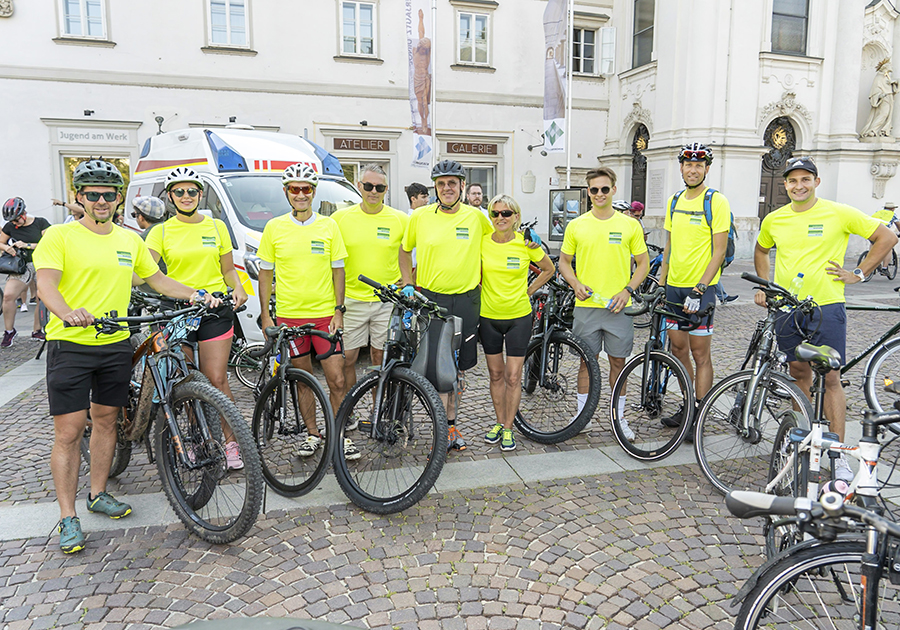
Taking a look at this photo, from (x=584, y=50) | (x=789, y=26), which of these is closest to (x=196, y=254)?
(x=584, y=50)

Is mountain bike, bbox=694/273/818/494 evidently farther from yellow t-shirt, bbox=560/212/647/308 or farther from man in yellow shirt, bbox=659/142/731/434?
yellow t-shirt, bbox=560/212/647/308

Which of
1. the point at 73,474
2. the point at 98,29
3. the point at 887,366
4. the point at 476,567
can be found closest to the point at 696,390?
the point at 887,366

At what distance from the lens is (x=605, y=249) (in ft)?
15.4

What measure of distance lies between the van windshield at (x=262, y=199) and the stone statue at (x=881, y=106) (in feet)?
63.3

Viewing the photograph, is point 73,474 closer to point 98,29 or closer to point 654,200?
point 98,29

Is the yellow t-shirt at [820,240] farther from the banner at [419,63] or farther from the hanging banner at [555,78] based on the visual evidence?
the banner at [419,63]

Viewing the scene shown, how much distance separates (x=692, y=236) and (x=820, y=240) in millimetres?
896

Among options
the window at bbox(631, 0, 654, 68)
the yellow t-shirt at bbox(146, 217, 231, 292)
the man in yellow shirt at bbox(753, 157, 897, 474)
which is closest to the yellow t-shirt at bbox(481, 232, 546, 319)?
the man in yellow shirt at bbox(753, 157, 897, 474)

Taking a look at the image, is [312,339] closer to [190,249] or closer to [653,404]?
[190,249]

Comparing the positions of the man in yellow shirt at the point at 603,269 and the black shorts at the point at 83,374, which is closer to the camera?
the black shorts at the point at 83,374

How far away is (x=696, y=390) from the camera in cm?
496

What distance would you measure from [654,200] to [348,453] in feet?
57.4

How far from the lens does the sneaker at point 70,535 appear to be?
10.9 ft

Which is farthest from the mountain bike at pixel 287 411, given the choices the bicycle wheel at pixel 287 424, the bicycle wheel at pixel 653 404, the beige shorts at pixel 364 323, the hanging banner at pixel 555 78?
the hanging banner at pixel 555 78
